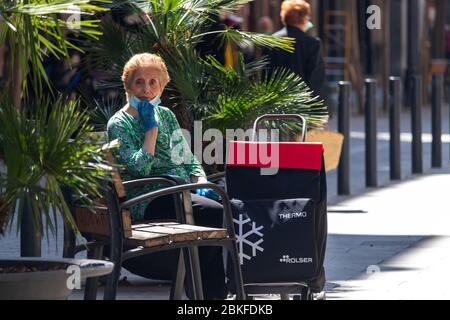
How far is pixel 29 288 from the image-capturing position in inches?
177

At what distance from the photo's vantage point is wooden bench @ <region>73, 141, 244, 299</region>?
5.34 m

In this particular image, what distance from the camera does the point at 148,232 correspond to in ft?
18.2

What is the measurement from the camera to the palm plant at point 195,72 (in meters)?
7.25

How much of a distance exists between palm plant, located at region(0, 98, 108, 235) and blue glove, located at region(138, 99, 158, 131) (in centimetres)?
161

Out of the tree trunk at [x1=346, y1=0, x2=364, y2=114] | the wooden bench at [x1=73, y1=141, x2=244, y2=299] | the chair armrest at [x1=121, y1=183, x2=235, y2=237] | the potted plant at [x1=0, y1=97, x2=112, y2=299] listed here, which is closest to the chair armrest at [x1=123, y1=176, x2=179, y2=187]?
the wooden bench at [x1=73, y1=141, x2=244, y2=299]

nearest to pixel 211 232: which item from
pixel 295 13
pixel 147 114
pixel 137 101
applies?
pixel 147 114

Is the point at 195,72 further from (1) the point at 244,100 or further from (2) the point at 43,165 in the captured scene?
(2) the point at 43,165

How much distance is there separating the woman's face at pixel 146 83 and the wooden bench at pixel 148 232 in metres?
0.45

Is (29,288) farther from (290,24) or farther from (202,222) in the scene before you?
(290,24)

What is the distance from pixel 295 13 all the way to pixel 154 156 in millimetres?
4408

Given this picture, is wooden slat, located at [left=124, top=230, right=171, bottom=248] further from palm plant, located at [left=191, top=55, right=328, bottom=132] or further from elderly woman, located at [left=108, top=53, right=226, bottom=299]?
palm plant, located at [left=191, top=55, right=328, bottom=132]

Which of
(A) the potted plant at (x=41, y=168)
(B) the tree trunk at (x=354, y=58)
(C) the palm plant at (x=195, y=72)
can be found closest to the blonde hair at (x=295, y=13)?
(C) the palm plant at (x=195, y=72)

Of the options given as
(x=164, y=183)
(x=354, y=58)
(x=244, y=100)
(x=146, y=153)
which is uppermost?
(x=244, y=100)
